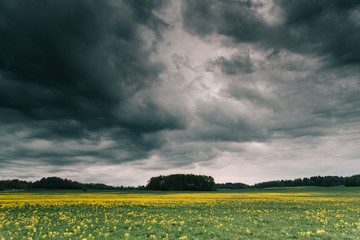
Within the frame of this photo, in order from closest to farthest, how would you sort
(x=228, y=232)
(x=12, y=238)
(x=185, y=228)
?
(x=12, y=238), (x=228, y=232), (x=185, y=228)

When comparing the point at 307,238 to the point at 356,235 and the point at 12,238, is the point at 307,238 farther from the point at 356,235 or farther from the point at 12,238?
the point at 12,238

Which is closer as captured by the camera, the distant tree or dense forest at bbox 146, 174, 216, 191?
dense forest at bbox 146, 174, 216, 191

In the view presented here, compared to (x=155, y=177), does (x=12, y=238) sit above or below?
below

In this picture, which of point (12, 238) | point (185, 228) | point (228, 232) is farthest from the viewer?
point (185, 228)

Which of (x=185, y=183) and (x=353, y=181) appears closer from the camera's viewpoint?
(x=185, y=183)

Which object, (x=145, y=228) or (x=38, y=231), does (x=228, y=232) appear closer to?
(x=145, y=228)

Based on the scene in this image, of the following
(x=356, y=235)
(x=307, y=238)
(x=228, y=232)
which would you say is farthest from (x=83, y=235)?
(x=356, y=235)

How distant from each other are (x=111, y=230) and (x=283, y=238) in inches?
489

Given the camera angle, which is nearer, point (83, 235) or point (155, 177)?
point (83, 235)

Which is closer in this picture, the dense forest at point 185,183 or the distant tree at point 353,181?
the dense forest at point 185,183

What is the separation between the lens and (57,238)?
14.5 metres

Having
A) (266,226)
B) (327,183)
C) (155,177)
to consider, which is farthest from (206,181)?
(266,226)

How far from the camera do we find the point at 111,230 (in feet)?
55.2

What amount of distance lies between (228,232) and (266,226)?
434 cm
